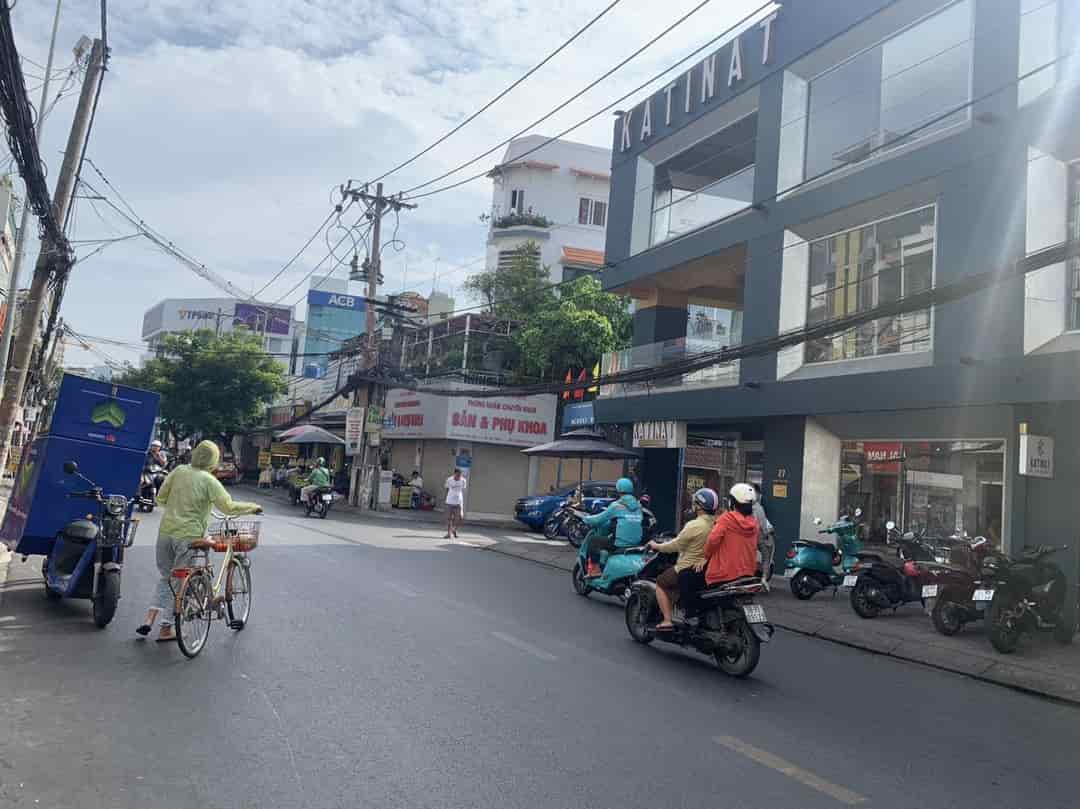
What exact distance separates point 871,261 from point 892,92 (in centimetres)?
294

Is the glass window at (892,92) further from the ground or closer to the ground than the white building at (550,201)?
closer to the ground

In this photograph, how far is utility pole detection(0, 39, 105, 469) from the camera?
45.2ft

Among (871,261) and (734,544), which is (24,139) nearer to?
(734,544)

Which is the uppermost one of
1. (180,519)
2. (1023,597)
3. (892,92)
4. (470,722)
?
(892,92)

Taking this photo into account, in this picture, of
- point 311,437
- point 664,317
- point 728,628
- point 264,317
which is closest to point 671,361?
point 664,317

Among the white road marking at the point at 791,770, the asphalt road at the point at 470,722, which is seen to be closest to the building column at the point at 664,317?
the asphalt road at the point at 470,722

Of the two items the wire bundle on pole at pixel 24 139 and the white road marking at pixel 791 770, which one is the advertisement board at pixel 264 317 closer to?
the wire bundle on pole at pixel 24 139

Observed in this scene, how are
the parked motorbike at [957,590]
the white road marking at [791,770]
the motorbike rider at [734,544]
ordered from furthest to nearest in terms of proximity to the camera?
1. the parked motorbike at [957,590]
2. the motorbike rider at [734,544]
3. the white road marking at [791,770]

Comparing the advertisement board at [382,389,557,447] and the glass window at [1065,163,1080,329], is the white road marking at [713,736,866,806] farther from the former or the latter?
the advertisement board at [382,389,557,447]

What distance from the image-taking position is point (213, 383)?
45.1 meters

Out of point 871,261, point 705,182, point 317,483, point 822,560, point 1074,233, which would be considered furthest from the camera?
point 317,483

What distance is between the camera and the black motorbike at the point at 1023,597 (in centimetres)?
970

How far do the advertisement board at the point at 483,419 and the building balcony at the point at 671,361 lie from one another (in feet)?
30.8

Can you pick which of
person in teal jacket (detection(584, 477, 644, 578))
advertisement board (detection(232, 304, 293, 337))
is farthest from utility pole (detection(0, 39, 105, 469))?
advertisement board (detection(232, 304, 293, 337))
